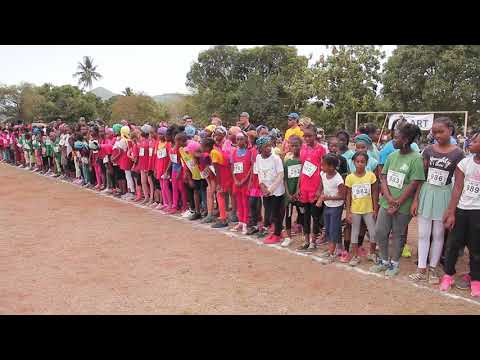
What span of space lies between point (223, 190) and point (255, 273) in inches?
105

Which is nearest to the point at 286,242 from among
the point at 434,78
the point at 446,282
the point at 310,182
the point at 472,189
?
the point at 310,182

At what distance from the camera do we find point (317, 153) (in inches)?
234

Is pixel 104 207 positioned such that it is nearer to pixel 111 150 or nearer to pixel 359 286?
pixel 111 150

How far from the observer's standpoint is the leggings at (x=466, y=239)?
4.32 metres

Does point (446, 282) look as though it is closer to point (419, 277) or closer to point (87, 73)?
point (419, 277)

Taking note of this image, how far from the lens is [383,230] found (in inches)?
198

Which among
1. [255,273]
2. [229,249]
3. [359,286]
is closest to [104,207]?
[229,249]

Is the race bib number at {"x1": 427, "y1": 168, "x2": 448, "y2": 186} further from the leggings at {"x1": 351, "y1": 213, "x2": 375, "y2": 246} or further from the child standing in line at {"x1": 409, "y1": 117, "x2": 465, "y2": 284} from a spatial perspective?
the leggings at {"x1": 351, "y1": 213, "x2": 375, "y2": 246}

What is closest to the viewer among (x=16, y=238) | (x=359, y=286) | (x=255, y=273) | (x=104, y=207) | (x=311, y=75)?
(x=359, y=286)

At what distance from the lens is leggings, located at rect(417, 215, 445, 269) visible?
4.72 metres

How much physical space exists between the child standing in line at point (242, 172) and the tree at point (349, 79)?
18.6m

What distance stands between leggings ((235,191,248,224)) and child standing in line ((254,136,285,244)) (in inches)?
24.3

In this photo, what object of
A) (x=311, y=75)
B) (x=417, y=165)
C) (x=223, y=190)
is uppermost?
(x=311, y=75)

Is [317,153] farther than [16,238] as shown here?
No
